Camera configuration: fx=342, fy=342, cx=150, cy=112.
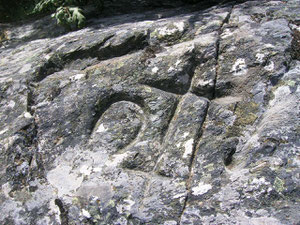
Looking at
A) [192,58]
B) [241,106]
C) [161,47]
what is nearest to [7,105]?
[161,47]

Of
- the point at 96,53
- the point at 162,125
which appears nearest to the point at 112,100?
the point at 162,125

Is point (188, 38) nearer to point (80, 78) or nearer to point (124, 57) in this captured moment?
point (124, 57)

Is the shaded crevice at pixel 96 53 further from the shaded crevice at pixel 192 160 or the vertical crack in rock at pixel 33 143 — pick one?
the shaded crevice at pixel 192 160

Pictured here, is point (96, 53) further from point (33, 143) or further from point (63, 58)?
point (33, 143)

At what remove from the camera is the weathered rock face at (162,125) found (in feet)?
8.29

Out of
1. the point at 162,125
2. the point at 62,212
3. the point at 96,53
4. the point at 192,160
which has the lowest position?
the point at 62,212

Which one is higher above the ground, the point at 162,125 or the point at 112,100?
the point at 112,100

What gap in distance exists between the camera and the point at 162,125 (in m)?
3.12

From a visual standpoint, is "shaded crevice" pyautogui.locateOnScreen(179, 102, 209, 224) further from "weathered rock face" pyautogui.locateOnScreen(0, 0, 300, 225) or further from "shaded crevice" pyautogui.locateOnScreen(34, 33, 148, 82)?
"shaded crevice" pyautogui.locateOnScreen(34, 33, 148, 82)

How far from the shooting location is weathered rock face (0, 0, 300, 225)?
253 cm

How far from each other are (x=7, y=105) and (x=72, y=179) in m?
1.26

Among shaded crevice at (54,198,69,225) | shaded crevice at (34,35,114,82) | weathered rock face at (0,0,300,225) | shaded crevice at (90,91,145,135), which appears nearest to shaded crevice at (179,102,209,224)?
weathered rock face at (0,0,300,225)

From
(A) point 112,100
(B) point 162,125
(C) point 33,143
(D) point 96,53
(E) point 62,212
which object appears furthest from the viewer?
(D) point 96,53

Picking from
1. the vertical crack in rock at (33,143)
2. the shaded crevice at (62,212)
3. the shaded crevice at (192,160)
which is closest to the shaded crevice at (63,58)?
the vertical crack in rock at (33,143)
